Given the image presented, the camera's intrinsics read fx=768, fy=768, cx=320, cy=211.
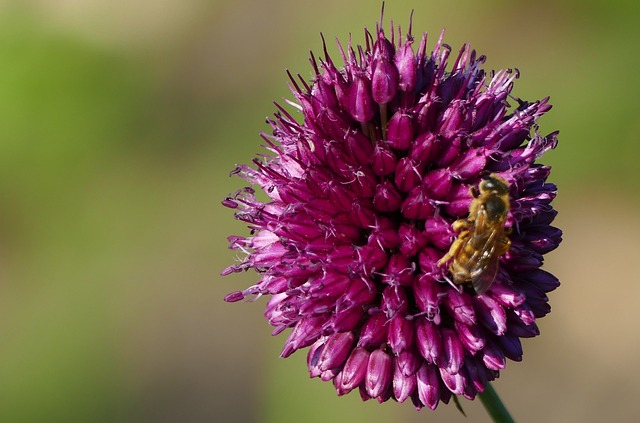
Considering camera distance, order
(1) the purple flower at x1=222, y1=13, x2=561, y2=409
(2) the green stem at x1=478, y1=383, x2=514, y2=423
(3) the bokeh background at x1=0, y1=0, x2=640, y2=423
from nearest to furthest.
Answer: (1) the purple flower at x1=222, y1=13, x2=561, y2=409, (2) the green stem at x1=478, y1=383, x2=514, y2=423, (3) the bokeh background at x1=0, y1=0, x2=640, y2=423

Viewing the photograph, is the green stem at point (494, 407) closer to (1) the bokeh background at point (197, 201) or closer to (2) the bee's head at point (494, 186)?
(2) the bee's head at point (494, 186)

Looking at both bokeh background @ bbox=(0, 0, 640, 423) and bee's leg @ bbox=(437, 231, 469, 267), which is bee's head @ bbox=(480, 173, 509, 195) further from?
bokeh background @ bbox=(0, 0, 640, 423)

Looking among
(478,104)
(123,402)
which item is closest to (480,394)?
(478,104)

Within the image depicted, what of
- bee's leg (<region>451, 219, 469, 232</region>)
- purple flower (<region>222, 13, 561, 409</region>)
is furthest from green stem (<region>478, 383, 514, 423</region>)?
bee's leg (<region>451, 219, 469, 232</region>)

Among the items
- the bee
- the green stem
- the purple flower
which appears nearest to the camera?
the bee

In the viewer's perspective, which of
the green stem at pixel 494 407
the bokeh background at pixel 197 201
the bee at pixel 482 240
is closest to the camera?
the bee at pixel 482 240

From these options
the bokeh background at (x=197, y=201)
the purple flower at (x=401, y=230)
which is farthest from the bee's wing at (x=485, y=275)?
the bokeh background at (x=197, y=201)

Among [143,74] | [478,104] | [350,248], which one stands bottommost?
[350,248]

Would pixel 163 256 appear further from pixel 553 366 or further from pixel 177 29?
pixel 553 366
